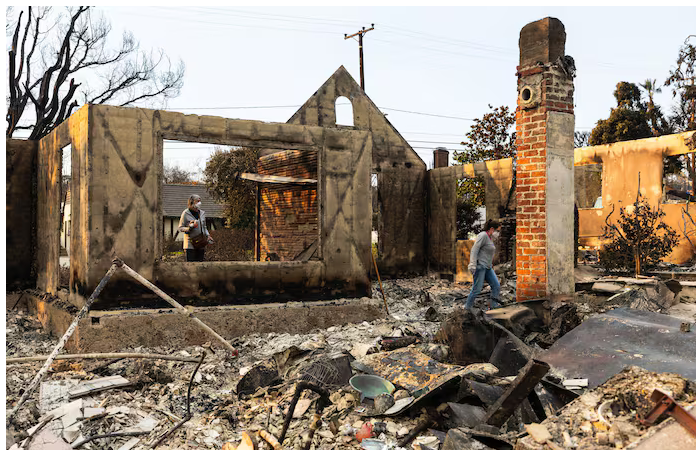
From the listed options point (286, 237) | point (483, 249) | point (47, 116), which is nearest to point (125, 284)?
point (483, 249)

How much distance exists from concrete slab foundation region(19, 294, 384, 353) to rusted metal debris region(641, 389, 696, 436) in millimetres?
5540

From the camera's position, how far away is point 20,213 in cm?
922

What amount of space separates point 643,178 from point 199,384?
37.9 ft

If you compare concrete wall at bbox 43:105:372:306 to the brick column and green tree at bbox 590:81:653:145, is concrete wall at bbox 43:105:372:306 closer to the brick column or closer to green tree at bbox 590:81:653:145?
the brick column

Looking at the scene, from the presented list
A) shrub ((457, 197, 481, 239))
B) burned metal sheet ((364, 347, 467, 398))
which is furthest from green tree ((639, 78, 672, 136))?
burned metal sheet ((364, 347, 467, 398))

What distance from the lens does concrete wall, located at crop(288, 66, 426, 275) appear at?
15.2m

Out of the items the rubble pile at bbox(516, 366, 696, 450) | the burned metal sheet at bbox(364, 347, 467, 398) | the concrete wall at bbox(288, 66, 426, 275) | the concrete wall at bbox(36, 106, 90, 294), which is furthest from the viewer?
the concrete wall at bbox(288, 66, 426, 275)

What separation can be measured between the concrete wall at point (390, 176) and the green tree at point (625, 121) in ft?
42.4

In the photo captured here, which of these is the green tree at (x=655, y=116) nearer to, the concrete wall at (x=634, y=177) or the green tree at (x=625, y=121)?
the green tree at (x=625, y=121)

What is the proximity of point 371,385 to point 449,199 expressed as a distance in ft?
35.3

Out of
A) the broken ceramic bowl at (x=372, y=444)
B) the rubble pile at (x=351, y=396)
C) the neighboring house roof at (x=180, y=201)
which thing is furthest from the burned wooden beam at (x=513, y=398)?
the neighboring house roof at (x=180, y=201)

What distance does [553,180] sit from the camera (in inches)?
258

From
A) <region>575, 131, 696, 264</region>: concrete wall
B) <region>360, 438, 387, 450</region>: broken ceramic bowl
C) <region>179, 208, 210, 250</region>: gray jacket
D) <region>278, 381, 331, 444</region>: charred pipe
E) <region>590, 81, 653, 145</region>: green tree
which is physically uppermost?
<region>590, 81, 653, 145</region>: green tree

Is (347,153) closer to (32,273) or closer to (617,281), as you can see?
(617,281)
